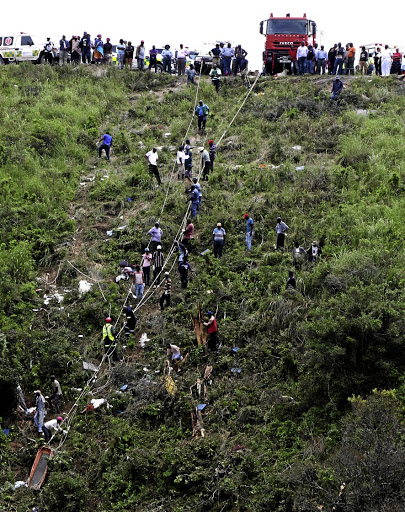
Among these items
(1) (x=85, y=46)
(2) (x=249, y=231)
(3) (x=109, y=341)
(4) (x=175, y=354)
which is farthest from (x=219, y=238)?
(1) (x=85, y=46)

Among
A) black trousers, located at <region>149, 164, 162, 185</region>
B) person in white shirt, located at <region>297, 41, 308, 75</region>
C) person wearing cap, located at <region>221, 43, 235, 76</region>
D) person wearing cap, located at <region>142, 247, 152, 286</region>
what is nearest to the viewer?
person wearing cap, located at <region>142, 247, 152, 286</region>

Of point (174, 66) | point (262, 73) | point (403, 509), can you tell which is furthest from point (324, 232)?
point (174, 66)

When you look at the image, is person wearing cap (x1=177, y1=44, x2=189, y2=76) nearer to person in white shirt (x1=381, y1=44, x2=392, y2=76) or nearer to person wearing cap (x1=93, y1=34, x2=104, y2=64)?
person wearing cap (x1=93, y1=34, x2=104, y2=64)

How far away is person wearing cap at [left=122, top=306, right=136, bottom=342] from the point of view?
1686 cm

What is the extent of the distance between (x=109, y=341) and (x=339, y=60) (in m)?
17.8

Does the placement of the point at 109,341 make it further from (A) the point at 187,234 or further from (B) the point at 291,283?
(B) the point at 291,283

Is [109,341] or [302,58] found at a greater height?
[302,58]

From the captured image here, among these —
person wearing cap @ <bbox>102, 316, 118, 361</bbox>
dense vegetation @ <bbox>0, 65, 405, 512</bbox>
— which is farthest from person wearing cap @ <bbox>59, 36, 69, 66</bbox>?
person wearing cap @ <bbox>102, 316, 118, 361</bbox>

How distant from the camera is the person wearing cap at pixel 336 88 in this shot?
27.0 meters

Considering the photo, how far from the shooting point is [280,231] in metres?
18.8

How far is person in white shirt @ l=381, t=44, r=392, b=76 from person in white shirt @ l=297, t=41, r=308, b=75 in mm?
3119

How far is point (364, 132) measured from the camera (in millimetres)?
24469

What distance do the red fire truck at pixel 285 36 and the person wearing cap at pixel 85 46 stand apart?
7222 mm

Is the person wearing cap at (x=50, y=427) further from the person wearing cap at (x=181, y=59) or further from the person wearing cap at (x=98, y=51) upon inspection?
the person wearing cap at (x=98, y=51)
